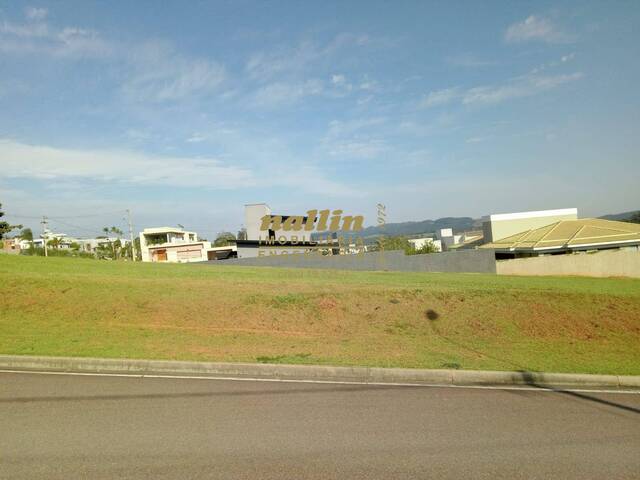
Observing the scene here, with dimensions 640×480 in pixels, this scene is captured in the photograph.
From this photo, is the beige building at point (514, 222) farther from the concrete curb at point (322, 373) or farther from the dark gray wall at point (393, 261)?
the concrete curb at point (322, 373)

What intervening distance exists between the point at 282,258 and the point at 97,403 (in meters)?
32.9

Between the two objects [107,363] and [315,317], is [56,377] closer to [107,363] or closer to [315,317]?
[107,363]

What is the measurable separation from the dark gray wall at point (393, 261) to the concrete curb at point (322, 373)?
98.6 ft

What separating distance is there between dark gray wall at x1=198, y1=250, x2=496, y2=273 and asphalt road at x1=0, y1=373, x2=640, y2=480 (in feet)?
102

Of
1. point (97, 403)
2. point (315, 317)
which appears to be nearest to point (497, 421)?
point (97, 403)

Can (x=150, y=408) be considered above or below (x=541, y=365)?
above

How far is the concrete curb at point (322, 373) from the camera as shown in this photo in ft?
26.5

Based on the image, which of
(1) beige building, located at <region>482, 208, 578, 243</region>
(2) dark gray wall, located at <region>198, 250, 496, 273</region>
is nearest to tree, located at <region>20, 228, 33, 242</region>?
(2) dark gray wall, located at <region>198, 250, 496, 273</region>

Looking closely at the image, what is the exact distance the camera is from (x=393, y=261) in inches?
1558

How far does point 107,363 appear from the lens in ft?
27.3

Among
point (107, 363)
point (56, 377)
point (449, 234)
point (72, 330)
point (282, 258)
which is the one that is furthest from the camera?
point (449, 234)

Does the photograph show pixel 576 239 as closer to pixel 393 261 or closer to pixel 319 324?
pixel 393 261

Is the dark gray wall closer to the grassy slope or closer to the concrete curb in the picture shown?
the grassy slope

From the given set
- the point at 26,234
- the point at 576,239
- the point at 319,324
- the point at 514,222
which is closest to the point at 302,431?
the point at 319,324
